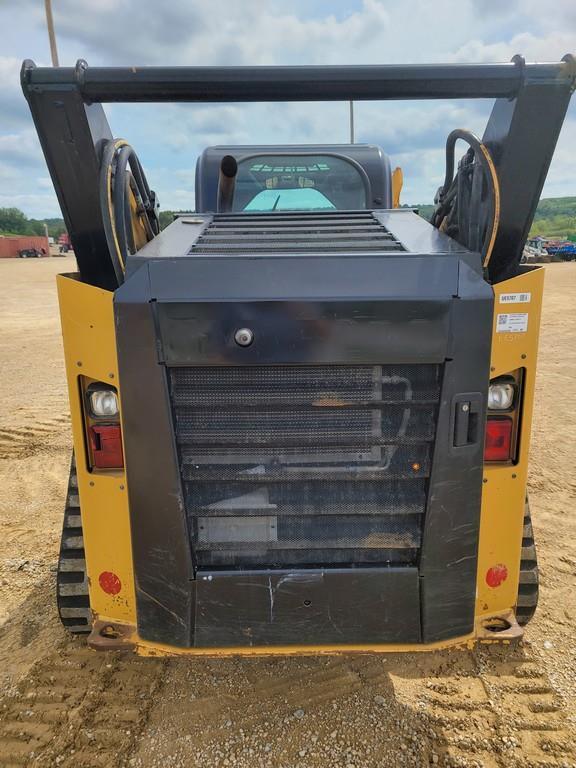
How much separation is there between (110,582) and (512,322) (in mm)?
1713

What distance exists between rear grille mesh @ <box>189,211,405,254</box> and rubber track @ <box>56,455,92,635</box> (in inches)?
47.5

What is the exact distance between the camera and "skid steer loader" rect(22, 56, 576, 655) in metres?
1.87

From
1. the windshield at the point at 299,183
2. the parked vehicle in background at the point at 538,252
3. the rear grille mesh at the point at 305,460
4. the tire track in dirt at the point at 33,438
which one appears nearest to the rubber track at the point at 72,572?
the rear grille mesh at the point at 305,460

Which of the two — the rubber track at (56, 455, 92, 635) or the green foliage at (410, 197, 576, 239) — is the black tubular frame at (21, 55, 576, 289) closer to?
the rubber track at (56, 455, 92, 635)

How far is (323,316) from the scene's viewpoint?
6.06 ft

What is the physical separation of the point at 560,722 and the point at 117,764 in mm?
1727

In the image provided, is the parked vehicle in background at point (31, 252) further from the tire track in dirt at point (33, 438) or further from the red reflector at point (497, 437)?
the red reflector at point (497, 437)

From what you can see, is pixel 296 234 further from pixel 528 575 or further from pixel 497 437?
pixel 528 575

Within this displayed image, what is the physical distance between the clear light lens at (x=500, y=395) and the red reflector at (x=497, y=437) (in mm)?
53

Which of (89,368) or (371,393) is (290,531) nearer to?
(371,393)

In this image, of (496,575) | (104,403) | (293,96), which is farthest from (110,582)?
(293,96)

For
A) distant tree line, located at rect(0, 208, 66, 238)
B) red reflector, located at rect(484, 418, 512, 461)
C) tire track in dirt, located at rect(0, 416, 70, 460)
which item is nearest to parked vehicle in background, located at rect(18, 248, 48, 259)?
distant tree line, located at rect(0, 208, 66, 238)

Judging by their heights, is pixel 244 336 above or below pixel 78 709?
above

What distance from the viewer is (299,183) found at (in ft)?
14.3
